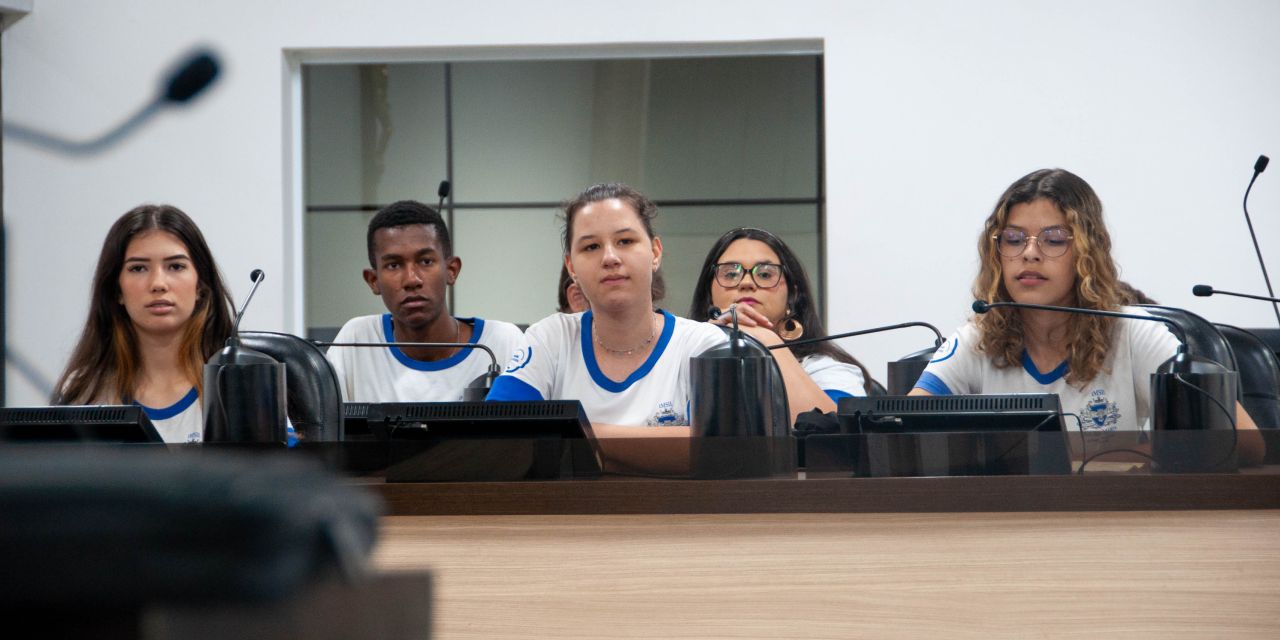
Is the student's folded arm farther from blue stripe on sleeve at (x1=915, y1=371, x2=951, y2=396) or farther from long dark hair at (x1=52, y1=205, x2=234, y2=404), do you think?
long dark hair at (x1=52, y1=205, x2=234, y2=404)

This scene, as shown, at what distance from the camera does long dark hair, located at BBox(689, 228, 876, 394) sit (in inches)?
106

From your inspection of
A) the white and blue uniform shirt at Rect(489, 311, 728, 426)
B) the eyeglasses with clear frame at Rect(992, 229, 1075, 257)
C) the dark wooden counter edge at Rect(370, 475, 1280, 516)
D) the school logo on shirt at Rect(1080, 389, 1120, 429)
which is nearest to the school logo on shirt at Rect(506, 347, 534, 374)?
the white and blue uniform shirt at Rect(489, 311, 728, 426)

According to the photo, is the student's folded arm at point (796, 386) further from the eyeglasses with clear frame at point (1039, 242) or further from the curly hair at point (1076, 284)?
the eyeglasses with clear frame at point (1039, 242)

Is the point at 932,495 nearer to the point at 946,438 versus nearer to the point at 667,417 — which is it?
the point at 946,438

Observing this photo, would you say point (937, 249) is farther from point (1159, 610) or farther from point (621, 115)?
point (1159, 610)

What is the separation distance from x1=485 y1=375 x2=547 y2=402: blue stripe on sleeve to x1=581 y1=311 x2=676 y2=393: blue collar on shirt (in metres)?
0.15

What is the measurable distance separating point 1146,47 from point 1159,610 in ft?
13.7

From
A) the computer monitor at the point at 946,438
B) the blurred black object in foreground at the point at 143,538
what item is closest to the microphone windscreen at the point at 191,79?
the computer monitor at the point at 946,438

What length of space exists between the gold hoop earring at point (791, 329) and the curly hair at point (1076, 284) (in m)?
0.59

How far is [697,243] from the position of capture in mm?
4590

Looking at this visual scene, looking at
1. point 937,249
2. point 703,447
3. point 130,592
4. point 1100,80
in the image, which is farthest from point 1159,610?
point 1100,80

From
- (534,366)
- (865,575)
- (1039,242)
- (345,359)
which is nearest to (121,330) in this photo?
(345,359)

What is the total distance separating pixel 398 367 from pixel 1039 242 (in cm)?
192

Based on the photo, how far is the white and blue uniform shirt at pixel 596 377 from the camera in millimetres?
2018
